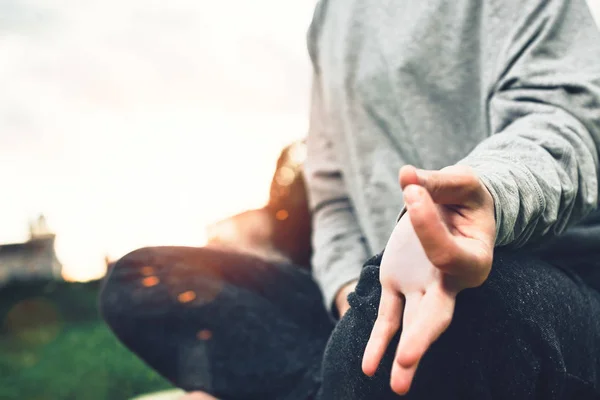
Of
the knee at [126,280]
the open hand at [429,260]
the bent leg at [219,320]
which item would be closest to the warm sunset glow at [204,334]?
the bent leg at [219,320]

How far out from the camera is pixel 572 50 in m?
0.86

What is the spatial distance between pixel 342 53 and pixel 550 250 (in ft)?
2.19

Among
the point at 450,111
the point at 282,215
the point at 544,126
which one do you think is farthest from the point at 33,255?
the point at 544,126

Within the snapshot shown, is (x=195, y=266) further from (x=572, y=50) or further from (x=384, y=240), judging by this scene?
(x=572, y=50)

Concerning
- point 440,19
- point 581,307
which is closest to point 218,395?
point 581,307

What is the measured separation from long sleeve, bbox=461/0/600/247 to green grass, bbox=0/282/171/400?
2.05 m

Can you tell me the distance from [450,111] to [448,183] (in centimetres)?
65

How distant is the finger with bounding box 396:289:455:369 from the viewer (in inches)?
18.0

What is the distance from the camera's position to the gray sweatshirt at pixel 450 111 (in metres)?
0.67

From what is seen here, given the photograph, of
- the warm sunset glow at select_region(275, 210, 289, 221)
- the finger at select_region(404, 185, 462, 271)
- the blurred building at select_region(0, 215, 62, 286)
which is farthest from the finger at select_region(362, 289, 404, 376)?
the blurred building at select_region(0, 215, 62, 286)

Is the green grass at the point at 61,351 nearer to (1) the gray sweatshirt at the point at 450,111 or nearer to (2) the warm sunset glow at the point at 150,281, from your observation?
(2) the warm sunset glow at the point at 150,281

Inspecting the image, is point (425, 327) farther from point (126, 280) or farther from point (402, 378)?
point (126, 280)

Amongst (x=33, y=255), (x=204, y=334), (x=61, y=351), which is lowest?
(x=33, y=255)

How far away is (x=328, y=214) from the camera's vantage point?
1483 millimetres
